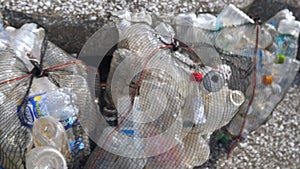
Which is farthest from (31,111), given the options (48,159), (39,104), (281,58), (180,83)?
(281,58)

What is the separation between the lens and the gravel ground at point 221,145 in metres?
1.82

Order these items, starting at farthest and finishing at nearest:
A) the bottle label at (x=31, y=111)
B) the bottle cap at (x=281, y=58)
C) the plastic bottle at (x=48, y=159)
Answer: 1. the bottle cap at (x=281, y=58)
2. the bottle label at (x=31, y=111)
3. the plastic bottle at (x=48, y=159)

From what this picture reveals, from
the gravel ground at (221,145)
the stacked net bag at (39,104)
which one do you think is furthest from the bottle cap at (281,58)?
the stacked net bag at (39,104)

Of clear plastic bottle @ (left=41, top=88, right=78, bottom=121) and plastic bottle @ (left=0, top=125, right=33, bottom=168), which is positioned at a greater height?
clear plastic bottle @ (left=41, top=88, right=78, bottom=121)

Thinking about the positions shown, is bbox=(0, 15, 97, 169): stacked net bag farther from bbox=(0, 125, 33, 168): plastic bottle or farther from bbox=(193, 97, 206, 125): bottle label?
bbox=(193, 97, 206, 125): bottle label

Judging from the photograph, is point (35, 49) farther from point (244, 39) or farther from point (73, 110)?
point (244, 39)

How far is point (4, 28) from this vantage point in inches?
67.9

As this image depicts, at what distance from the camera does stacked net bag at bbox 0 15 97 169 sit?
1407 mm

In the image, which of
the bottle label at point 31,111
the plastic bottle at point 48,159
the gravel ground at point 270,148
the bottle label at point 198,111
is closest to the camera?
the plastic bottle at point 48,159

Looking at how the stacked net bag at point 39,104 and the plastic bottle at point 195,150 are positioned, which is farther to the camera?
the plastic bottle at point 195,150

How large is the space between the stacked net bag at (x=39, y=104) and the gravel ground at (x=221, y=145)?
0.15m

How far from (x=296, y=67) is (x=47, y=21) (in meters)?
1.09

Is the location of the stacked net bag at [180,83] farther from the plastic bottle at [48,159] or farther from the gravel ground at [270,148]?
the plastic bottle at [48,159]

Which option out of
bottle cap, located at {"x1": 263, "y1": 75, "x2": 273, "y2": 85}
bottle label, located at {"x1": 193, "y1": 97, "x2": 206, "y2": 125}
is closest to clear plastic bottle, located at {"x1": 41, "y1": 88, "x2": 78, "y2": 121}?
bottle label, located at {"x1": 193, "y1": 97, "x2": 206, "y2": 125}
